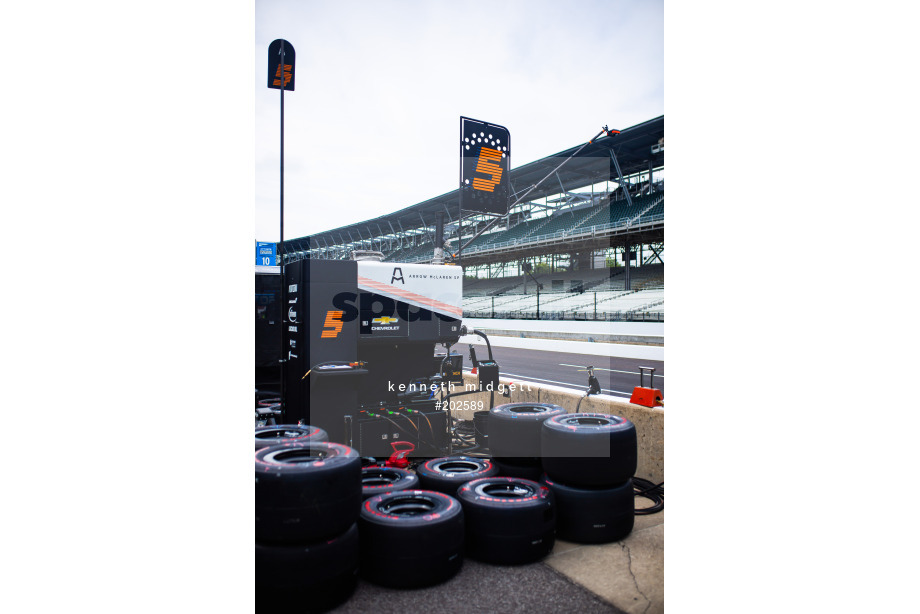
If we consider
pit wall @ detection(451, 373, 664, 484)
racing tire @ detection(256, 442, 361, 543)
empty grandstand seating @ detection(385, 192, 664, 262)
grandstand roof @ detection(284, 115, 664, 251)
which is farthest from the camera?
empty grandstand seating @ detection(385, 192, 664, 262)

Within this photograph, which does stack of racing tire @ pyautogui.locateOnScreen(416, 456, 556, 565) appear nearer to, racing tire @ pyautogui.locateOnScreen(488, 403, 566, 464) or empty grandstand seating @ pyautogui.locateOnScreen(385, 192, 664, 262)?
racing tire @ pyautogui.locateOnScreen(488, 403, 566, 464)

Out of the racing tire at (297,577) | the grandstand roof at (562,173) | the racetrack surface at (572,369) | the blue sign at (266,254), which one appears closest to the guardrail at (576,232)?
the grandstand roof at (562,173)

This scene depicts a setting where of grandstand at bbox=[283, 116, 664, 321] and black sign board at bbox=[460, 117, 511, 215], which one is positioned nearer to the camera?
black sign board at bbox=[460, 117, 511, 215]

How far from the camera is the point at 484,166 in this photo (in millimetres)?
5281

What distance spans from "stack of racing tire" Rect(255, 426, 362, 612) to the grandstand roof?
69.2 ft

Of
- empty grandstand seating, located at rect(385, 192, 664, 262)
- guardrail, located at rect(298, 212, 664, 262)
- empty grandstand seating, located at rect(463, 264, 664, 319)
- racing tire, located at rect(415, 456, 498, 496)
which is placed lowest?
racing tire, located at rect(415, 456, 498, 496)

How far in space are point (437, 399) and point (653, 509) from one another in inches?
93.7

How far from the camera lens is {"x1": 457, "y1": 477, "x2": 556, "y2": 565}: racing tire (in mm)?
3014

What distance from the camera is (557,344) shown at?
1995 centimetres

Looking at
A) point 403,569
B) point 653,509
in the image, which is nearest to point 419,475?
point 403,569

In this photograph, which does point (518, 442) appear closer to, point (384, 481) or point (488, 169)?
point (384, 481)

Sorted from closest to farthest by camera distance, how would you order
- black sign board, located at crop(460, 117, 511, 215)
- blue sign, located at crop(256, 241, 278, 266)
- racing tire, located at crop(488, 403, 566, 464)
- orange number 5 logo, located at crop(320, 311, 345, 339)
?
racing tire, located at crop(488, 403, 566, 464) < orange number 5 logo, located at crop(320, 311, 345, 339) < black sign board, located at crop(460, 117, 511, 215) < blue sign, located at crop(256, 241, 278, 266)

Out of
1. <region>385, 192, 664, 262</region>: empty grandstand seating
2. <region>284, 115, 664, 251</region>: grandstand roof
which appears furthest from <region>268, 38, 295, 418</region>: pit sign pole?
<region>385, 192, 664, 262</region>: empty grandstand seating

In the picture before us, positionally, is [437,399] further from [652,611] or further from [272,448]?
[652,611]
